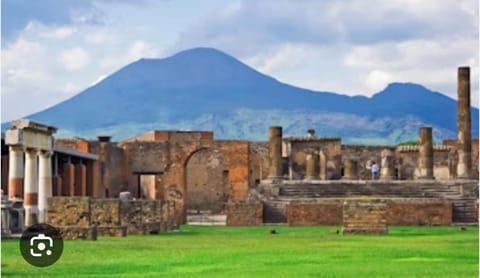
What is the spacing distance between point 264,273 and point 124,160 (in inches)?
1927

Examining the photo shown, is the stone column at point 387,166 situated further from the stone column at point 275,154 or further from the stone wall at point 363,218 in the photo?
the stone wall at point 363,218

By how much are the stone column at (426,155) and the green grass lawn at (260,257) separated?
25.8 metres

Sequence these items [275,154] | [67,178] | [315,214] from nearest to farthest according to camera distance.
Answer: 1. [315,214]
2. [67,178]
3. [275,154]

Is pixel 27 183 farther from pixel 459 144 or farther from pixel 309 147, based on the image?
pixel 309 147

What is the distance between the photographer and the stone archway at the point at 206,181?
74.8 m

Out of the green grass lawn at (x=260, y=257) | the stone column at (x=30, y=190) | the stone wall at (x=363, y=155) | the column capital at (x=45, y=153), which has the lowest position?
the green grass lawn at (x=260, y=257)

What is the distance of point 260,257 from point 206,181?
51.3 meters

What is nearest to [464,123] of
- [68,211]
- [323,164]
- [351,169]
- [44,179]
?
[351,169]

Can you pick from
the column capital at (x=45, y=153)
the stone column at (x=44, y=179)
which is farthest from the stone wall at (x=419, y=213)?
the column capital at (x=45, y=153)

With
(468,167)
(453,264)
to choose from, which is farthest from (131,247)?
(468,167)

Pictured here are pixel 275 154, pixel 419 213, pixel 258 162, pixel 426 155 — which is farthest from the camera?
pixel 258 162

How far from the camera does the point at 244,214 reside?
49656 mm

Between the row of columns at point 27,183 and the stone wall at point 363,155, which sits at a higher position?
the stone wall at point 363,155

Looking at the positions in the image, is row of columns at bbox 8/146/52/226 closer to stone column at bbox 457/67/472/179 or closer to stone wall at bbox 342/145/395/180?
stone column at bbox 457/67/472/179
